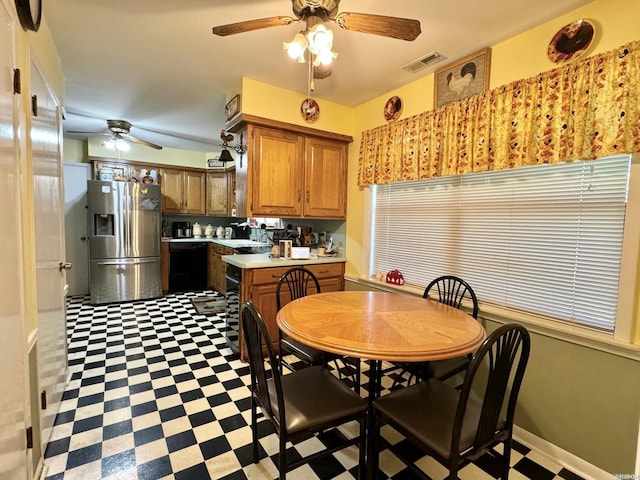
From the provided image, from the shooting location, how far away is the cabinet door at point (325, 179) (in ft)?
10.4

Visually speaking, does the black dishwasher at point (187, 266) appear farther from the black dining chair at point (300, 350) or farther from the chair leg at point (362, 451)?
the chair leg at point (362, 451)

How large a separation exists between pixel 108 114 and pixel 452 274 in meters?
4.27

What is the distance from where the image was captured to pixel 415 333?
1.47 metres

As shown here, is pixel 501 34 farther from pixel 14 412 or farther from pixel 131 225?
pixel 131 225

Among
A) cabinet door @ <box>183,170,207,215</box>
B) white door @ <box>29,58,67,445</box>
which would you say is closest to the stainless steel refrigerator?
cabinet door @ <box>183,170,207,215</box>

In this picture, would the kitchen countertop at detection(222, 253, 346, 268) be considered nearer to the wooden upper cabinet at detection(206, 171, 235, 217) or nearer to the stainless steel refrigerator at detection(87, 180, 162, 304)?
the stainless steel refrigerator at detection(87, 180, 162, 304)

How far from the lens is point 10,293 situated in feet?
3.77

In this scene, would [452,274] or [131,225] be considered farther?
[131,225]

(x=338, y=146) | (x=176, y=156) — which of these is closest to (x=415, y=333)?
(x=338, y=146)

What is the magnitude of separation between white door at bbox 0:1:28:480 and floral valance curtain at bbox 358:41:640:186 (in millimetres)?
2462

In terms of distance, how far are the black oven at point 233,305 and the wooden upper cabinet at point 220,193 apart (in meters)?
2.87

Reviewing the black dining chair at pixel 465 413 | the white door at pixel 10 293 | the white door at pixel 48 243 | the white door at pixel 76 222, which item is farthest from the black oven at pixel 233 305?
the white door at pixel 76 222

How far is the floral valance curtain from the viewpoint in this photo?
58.4 inches

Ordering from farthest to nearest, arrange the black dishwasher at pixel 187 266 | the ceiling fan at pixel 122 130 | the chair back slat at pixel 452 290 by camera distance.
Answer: the black dishwasher at pixel 187 266, the ceiling fan at pixel 122 130, the chair back slat at pixel 452 290
